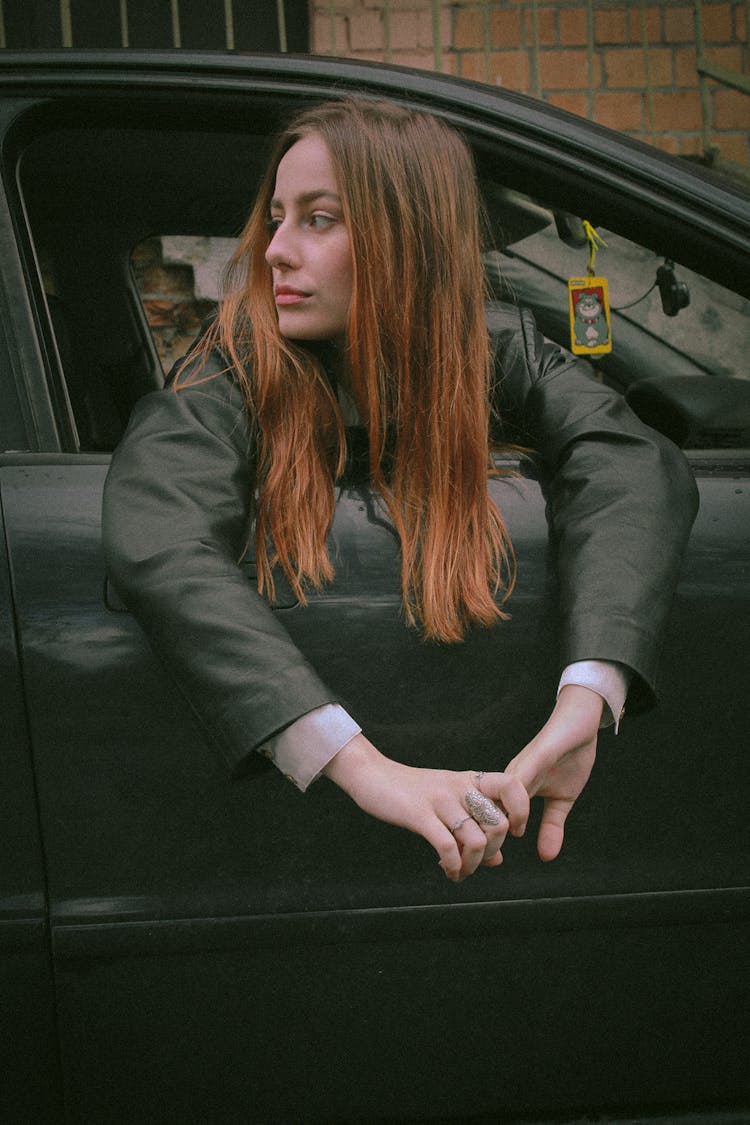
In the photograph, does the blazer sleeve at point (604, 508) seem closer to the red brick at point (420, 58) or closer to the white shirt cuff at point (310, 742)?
the white shirt cuff at point (310, 742)

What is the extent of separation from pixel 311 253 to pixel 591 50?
368 cm

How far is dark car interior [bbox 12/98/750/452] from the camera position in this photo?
177cm

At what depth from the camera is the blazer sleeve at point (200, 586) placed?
3.45 ft

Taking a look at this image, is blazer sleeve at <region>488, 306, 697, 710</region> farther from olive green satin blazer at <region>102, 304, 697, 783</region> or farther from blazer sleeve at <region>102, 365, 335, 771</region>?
blazer sleeve at <region>102, 365, 335, 771</region>

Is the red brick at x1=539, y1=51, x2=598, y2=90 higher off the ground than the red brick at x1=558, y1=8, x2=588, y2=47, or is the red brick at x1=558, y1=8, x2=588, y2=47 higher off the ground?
the red brick at x1=558, y1=8, x2=588, y2=47

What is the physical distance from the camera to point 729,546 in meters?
1.26

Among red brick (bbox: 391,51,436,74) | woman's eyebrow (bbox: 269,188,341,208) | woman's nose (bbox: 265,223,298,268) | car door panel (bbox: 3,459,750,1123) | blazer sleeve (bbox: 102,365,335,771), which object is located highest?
red brick (bbox: 391,51,436,74)

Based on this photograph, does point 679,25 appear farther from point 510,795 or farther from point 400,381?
point 510,795

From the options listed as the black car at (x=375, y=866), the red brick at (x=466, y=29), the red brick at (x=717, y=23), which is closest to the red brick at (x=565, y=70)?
the red brick at (x=466, y=29)

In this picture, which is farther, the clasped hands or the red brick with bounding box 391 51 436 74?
the red brick with bounding box 391 51 436 74

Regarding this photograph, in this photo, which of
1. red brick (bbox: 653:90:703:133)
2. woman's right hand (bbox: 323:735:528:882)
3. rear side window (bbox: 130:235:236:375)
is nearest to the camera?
woman's right hand (bbox: 323:735:528:882)

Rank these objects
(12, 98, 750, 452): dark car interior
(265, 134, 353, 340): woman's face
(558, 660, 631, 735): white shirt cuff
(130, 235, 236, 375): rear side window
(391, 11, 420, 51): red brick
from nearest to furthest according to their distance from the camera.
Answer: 1. (558, 660, 631, 735): white shirt cuff
2. (265, 134, 353, 340): woman's face
3. (12, 98, 750, 452): dark car interior
4. (130, 235, 236, 375): rear side window
5. (391, 11, 420, 51): red brick

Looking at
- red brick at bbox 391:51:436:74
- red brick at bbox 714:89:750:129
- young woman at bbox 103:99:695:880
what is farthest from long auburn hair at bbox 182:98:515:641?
red brick at bbox 714:89:750:129

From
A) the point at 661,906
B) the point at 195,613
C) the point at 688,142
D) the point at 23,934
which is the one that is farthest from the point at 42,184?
the point at 688,142
